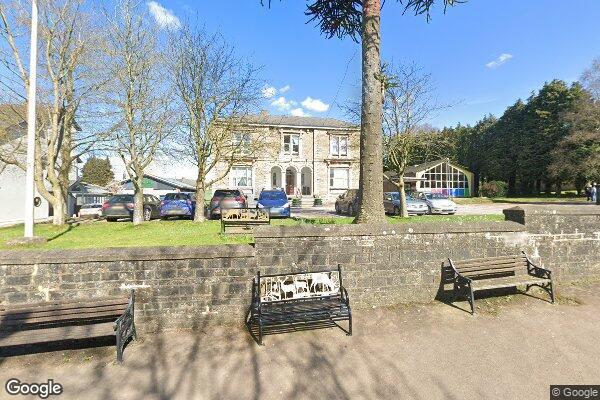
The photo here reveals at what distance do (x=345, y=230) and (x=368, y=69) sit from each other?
378cm

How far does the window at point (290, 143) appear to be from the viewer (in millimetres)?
31984

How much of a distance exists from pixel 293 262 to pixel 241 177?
26.5m

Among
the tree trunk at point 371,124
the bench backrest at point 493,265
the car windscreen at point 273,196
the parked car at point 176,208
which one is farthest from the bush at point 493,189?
the tree trunk at point 371,124

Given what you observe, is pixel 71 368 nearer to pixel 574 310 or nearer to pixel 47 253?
pixel 47 253

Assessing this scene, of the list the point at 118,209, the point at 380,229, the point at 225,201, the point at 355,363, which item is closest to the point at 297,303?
the point at 355,363

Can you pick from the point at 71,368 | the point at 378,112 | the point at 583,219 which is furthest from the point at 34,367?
the point at 583,219

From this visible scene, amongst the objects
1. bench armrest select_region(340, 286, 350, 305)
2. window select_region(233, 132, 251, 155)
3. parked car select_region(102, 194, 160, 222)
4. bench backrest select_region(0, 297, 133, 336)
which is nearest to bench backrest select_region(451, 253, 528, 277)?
bench armrest select_region(340, 286, 350, 305)

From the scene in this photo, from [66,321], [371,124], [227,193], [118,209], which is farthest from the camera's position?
[227,193]

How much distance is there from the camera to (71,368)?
11.7ft

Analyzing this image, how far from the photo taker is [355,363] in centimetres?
361

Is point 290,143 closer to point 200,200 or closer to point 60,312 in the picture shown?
point 200,200

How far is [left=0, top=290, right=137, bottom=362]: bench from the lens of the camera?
3566 millimetres

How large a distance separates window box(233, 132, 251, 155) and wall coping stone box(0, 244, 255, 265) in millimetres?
9695

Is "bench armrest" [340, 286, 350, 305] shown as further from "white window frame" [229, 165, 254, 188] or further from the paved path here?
"white window frame" [229, 165, 254, 188]
